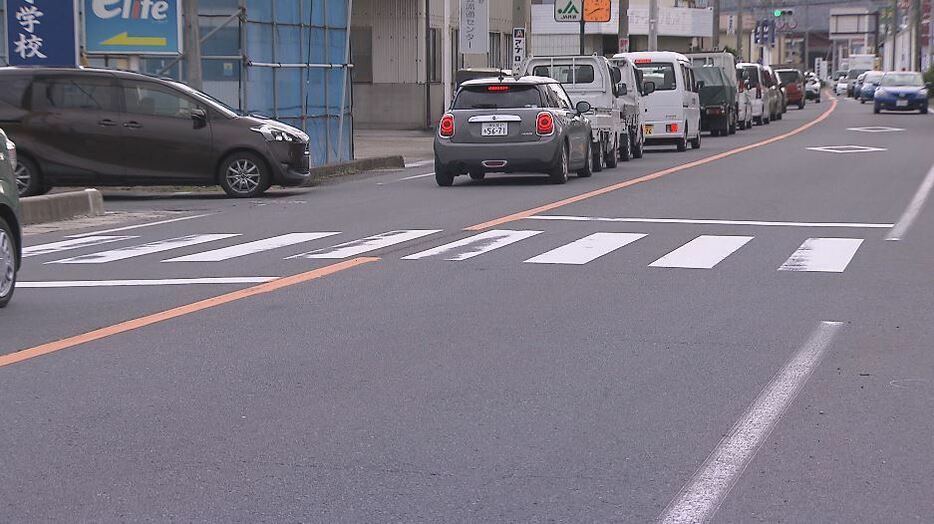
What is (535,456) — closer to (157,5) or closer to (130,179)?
(130,179)

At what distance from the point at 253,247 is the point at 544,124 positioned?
27.7 feet

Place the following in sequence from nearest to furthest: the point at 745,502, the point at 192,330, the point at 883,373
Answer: the point at 745,502
the point at 883,373
the point at 192,330

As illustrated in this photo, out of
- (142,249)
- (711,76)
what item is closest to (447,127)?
(142,249)

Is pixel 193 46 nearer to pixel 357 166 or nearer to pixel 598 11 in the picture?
pixel 357 166

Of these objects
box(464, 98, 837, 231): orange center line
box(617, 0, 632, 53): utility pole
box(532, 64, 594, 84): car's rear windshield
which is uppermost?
box(617, 0, 632, 53): utility pole

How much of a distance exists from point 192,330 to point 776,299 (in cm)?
396

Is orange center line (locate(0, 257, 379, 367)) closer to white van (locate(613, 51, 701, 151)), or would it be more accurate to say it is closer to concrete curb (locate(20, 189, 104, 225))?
concrete curb (locate(20, 189, 104, 225))

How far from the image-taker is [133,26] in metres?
23.6

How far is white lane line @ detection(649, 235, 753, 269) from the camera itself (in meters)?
12.5

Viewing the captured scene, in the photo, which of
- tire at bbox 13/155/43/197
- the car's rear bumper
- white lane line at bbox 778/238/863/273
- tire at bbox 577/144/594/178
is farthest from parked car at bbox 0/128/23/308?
tire at bbox 577/144/594/178

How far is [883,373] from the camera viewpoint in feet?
26.4

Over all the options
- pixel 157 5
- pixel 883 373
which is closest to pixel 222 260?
pixel 883 373

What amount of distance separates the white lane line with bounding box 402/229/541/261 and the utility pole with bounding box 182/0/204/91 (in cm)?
945

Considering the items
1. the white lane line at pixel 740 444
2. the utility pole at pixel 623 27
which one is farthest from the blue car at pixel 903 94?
the white lane line at pixel 740 444
